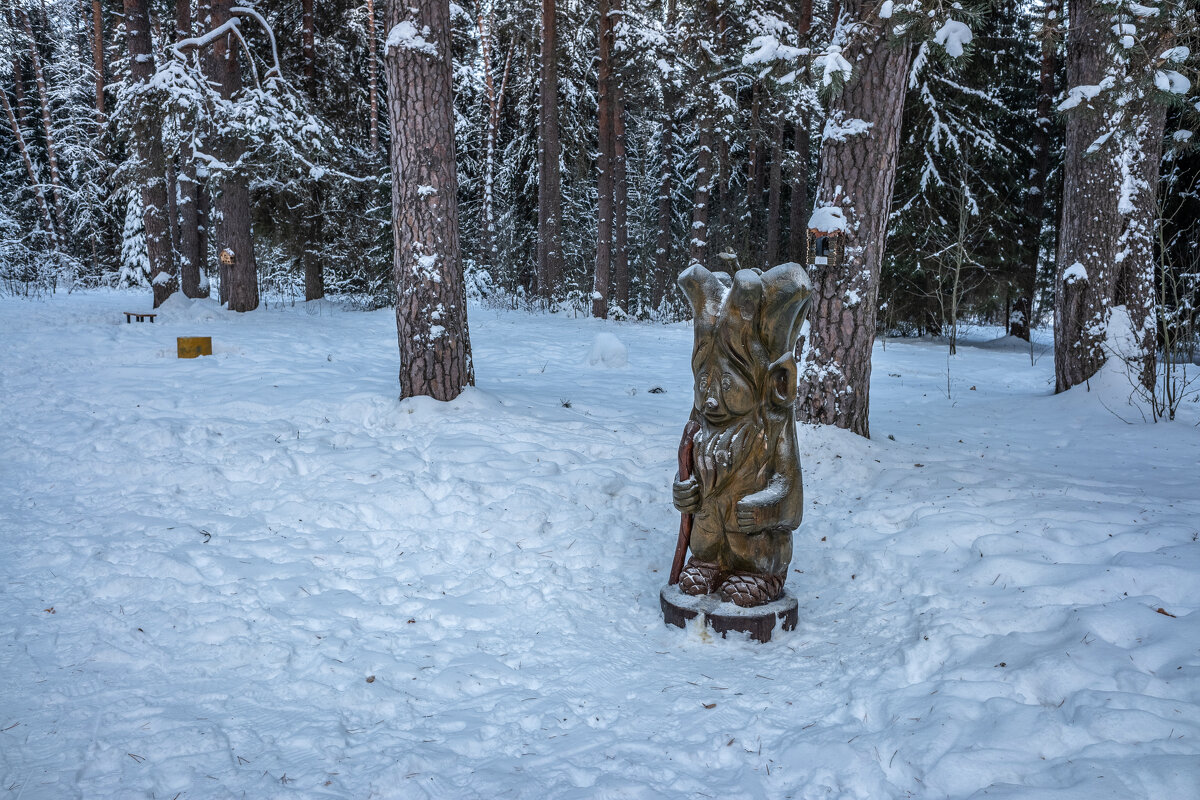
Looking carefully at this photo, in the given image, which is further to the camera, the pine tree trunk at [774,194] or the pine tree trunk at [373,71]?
the pine tree trunk at [774,194]

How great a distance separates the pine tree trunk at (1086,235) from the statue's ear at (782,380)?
6805 millimetres

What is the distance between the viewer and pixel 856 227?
20.1 ft

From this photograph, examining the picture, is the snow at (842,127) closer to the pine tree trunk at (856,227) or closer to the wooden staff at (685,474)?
the pine tree trunk at (856,227)

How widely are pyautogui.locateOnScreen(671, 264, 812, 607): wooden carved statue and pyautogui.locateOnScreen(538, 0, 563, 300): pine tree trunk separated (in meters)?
15.3

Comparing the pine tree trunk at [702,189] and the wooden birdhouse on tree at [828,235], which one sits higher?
the pine tree trunk at [702,189]

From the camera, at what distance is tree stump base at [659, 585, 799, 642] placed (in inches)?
149

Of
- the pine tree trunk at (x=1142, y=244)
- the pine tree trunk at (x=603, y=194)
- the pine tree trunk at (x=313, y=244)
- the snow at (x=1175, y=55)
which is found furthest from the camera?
the pine tree trunk at (x=603, y=194)

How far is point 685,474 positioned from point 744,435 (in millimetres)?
426

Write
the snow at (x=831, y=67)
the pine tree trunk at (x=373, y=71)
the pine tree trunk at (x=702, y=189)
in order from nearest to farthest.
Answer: the snow at (x=831, y=67), the pine tree trunk at (x=702, y=189), the pine tree trunk at (x=373, y=71)

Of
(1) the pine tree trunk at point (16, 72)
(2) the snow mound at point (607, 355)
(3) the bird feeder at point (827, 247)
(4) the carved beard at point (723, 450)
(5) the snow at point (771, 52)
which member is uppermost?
(1) the pine tree trunk at point (16, 72)

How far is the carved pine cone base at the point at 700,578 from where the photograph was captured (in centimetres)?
394

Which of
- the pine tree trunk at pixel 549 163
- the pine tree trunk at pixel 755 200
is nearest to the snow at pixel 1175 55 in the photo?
the pine tree trunk at pixel 755 200

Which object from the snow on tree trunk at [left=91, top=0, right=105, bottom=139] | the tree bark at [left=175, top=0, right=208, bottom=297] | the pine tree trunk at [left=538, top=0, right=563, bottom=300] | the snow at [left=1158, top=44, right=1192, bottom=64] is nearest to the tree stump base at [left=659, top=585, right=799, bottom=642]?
the snow at [left=1158, top=44, right=1192, bottom=64]

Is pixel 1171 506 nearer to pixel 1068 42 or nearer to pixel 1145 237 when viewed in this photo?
pixel 1145 237
